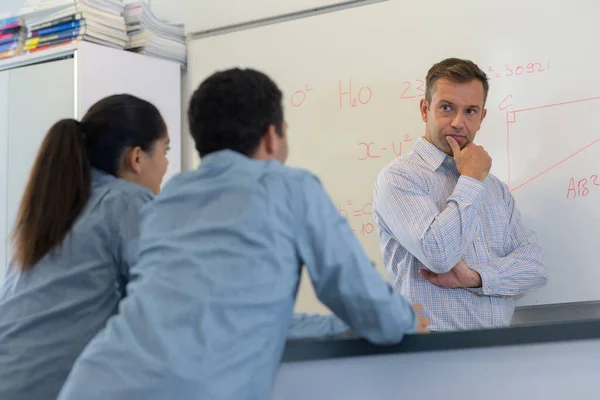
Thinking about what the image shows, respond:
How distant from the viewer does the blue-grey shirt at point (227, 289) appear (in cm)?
118

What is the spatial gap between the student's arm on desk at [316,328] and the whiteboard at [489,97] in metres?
1.38

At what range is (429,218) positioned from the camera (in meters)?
2.15

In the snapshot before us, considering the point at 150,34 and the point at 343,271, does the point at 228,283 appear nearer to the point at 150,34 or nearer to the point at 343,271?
the point at 343,271

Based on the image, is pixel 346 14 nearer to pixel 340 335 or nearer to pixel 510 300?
pixel 510 300

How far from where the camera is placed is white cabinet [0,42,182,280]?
3303 millimetres

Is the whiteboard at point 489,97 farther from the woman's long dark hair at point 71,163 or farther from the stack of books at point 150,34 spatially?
the woman's long dark hair at point 71,163

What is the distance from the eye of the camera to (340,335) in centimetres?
148

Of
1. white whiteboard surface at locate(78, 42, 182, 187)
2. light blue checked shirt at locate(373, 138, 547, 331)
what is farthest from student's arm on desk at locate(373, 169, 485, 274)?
white whiteboard surface at locate(78, 42, 182, 187)

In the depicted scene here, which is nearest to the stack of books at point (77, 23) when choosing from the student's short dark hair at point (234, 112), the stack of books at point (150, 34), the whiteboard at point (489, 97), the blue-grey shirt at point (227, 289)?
the stack of books at point (150, 34)

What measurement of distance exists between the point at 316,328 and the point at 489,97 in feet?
5.16

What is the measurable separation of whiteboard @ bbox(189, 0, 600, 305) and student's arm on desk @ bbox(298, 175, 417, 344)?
151 centimetres

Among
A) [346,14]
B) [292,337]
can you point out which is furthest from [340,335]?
[346,14]

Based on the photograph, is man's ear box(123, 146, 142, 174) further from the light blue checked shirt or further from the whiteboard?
the whiteboard

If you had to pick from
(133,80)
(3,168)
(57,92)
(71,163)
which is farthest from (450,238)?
(3,168)
